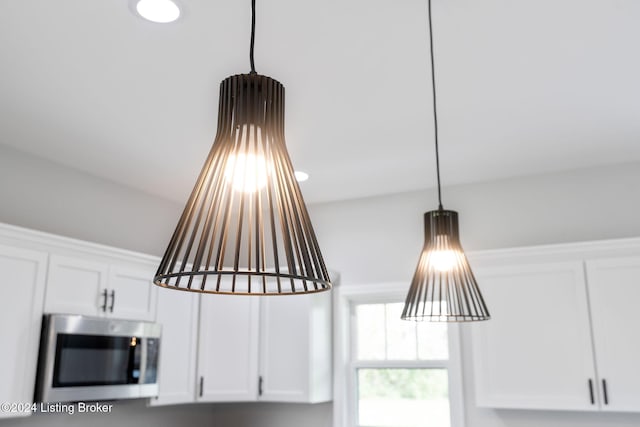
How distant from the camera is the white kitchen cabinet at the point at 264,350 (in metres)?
3.88

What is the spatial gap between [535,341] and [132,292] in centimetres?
222

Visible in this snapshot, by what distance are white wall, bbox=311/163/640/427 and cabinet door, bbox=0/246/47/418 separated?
200 cm

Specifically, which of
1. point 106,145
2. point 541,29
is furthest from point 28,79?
point 541,29

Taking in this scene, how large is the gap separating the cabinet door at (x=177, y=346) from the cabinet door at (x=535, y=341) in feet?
5.66

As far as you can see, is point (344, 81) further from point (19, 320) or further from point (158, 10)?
point (19, 320)

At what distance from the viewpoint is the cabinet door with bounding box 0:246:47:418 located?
8.97ft

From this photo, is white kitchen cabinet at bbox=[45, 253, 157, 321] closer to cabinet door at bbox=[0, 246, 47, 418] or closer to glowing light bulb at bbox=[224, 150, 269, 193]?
cabinet door at bbox=[0, 246, 47, 418]

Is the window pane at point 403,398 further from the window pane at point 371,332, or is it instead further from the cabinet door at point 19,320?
the cabinet door at point 19,320

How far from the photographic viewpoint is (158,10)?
6.71 feet

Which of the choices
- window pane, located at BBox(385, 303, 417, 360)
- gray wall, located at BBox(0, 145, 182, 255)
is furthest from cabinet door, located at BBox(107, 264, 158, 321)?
window pane, located at BBox(385, 303, 417, 360)

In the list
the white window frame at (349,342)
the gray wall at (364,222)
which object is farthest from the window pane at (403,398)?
the gray wall at (364,222)

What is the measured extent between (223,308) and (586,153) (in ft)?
7.92

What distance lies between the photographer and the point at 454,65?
2.43m

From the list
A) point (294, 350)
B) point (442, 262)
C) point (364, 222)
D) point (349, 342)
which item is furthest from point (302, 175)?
point (442, 262)
